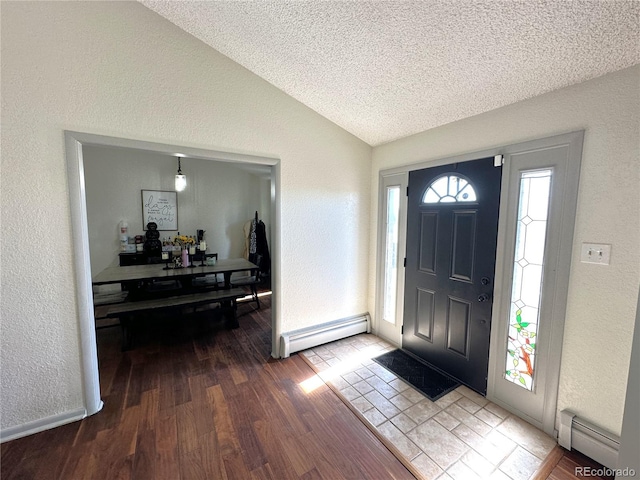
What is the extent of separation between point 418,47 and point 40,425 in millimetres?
3541

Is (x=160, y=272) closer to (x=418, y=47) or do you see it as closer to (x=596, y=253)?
(x=418, y=47)

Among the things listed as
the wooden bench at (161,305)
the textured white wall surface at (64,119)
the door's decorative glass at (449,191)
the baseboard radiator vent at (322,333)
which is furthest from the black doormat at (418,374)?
the textured white wall surface at (64,119)

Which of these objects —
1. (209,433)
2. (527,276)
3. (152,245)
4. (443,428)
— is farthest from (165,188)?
(527,276)

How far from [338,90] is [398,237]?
1576 millimetres

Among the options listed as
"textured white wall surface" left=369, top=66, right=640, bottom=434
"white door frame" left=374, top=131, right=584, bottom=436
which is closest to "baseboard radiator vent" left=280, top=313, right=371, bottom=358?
"white door frame" left=374, top=131, right=584, bottom=436

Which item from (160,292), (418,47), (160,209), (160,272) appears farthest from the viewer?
(160,209)

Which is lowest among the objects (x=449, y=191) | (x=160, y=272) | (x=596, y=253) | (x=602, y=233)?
(x=160, y=272)

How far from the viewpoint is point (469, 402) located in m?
2.13

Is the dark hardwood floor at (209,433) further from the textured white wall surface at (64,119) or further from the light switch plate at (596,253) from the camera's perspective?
the light switch plate at (596,253)

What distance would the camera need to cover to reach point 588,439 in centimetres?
161

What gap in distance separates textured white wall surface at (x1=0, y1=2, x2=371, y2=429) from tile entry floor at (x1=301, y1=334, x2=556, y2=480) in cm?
195

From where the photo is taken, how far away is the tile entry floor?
159cm

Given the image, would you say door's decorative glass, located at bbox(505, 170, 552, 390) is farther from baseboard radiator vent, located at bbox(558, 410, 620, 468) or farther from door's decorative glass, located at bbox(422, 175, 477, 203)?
door's decorative glass, located at bbox(422, 175, 477, 203)

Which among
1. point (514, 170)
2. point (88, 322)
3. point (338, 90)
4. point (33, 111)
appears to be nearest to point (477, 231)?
point (514, 170)
